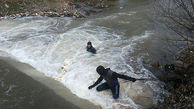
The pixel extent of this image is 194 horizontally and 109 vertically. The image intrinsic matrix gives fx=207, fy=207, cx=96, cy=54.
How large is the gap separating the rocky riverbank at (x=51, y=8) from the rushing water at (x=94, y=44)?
0.86 m

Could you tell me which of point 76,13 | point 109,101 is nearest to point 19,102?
point 109,101

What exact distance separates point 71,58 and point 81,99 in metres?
3.06

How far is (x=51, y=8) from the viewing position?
663 inches

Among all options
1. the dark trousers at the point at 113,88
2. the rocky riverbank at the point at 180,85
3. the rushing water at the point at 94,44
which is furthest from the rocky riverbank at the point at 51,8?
the rocky riverbank at the point at 180,85

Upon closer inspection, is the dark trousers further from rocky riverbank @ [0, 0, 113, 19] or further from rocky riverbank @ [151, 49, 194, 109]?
rocky riverbank @ [0, 0, 113, 19]

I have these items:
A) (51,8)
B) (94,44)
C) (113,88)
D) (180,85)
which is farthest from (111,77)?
(51,8)

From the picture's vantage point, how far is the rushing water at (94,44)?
720 centimetres

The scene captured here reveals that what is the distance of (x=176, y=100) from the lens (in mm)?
6262

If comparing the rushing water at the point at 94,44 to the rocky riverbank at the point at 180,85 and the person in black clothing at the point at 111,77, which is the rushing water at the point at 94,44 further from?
the rocky riverbank at the point at 180,85

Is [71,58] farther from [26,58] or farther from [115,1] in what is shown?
[115,1]

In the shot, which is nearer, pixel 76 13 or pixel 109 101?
pixel 109 101

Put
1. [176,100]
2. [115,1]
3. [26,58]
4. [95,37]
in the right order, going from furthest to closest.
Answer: [115,1] → [95,37] → [26,58] → [176,100]

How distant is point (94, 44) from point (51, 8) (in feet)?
25.2

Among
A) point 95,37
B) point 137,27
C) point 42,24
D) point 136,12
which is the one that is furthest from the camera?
point 136,12
